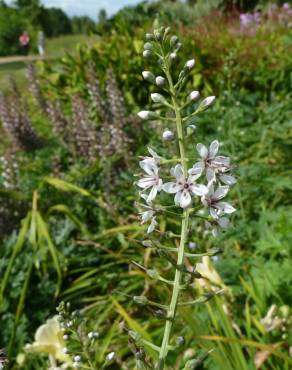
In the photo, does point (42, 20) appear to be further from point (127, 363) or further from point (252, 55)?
point (127, 363)

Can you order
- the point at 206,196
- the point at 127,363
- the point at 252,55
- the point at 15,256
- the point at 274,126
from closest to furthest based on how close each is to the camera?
the point at 206,196
the point at 127,363
the point at 15,256
the point at 274,126
the point at 252,55

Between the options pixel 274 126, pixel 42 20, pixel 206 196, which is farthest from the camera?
pixel 42 20

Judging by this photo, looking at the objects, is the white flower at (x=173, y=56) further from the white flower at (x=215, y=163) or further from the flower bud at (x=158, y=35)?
the white flower at (x=215, y=163)

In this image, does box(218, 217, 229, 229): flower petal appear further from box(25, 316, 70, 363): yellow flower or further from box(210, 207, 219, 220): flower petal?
box(25, 316, 70, 363): yellow flower

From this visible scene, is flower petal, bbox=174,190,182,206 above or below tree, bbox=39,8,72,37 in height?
below

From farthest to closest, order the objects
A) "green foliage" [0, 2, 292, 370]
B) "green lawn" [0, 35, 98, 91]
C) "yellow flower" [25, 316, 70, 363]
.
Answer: "green lawn" [0, 35, 98, 91] → "yellow flower" [25, 316, 70, 363] → "green foliage" [0, 2, 292, 370]

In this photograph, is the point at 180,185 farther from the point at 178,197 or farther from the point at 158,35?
the point at 158,35

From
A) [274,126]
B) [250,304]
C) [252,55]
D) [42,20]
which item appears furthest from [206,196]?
[42,20]

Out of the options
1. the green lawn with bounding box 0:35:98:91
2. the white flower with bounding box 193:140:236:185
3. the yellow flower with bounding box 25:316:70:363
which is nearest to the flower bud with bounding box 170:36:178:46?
the white flower with bounding box 193:140:236:185
